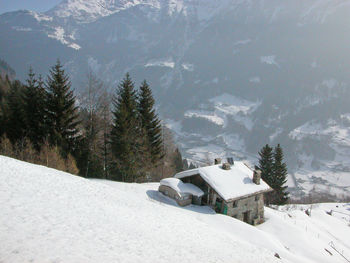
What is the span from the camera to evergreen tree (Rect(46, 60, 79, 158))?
108 ft

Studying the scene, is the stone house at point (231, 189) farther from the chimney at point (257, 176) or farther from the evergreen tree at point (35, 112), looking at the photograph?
the evergreen tree at point (35, 112)

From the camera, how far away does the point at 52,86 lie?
32938 mm

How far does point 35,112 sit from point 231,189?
89.4 feet

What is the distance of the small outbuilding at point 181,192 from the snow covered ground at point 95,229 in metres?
4.39

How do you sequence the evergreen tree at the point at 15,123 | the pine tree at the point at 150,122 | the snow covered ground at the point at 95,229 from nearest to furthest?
the snow covered ground at the point at 95,229 < the evergreen tree at the point at 15,123 < the pine tree at the point at 150,122

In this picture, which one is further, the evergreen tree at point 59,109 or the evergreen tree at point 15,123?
the evergreen tree at point 15,123

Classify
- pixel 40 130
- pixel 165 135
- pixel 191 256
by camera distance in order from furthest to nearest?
pixel 165 135 < pixel 40 130 < pixel 191 256

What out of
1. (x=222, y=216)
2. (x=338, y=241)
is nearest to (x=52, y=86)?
(x=222, y=216)

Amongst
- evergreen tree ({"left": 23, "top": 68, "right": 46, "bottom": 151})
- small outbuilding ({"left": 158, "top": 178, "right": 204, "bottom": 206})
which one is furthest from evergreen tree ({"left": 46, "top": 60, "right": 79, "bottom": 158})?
small outbuilding ({"left": 158, "top": 178, "right": 204, "bottom": 206})

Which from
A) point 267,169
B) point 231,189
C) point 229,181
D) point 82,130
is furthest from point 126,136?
point 267,169

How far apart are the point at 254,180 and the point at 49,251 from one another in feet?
95.3

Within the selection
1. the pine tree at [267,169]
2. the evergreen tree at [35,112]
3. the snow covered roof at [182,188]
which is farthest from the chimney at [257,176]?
the evergreen tree at [35,112]

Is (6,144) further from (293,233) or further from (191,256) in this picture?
(293,233)

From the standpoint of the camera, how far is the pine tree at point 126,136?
34125 millimetres
